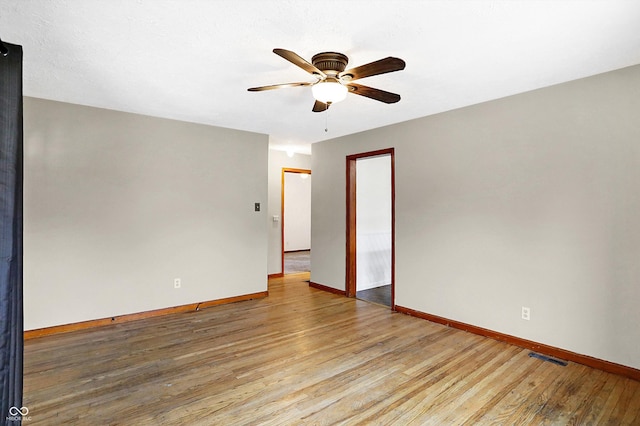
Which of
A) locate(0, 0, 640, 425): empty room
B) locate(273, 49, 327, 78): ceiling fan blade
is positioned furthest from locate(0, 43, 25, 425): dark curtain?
locate(273, 49, 327, 78): ceiling fan blade

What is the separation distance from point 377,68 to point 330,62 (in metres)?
0.39

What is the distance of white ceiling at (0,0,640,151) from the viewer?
71.7 inches

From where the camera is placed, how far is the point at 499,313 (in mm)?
3215

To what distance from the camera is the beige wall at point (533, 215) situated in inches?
100

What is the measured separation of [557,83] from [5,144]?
382 cm

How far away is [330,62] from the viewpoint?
2.29 metres

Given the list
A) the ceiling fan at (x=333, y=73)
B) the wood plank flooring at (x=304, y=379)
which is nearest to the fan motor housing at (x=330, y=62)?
the ceiling fan at (x=333, y=73)

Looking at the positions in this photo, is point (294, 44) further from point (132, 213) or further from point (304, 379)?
point (132, 213)

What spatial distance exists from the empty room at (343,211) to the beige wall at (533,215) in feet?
0.06

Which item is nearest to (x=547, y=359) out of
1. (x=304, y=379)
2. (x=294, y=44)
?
(x=304, y=379)

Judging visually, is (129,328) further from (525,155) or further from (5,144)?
(525,155)

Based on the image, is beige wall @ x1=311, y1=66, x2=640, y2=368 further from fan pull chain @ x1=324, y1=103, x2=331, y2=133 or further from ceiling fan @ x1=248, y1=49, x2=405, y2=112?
ceiling fan @ x1=248, y1=49, x2=405, y2=112

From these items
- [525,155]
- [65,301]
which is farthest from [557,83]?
[65,301]

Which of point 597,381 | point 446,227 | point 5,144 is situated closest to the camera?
point 5,144
